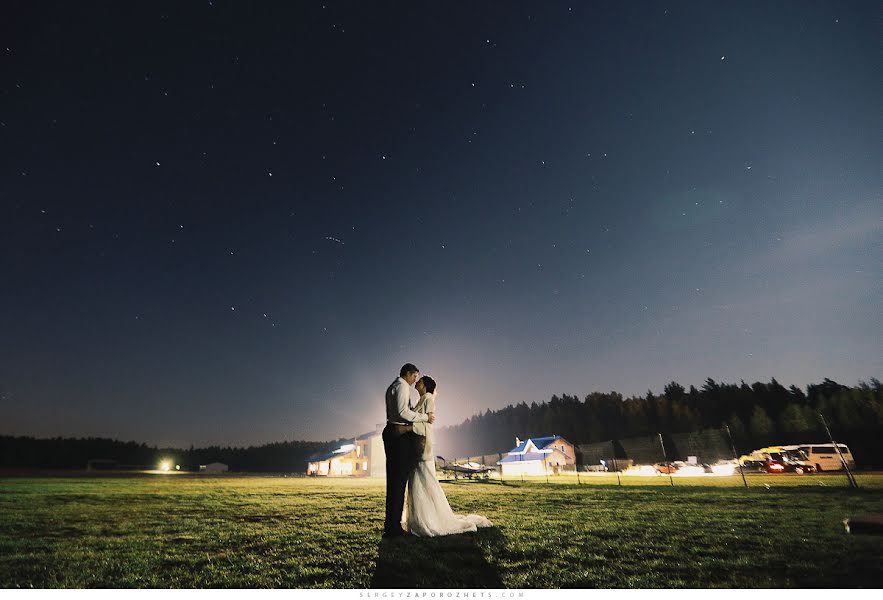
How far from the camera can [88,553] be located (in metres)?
4.75

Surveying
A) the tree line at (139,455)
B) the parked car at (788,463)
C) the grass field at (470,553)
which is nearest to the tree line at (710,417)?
the parked car at (788,463)

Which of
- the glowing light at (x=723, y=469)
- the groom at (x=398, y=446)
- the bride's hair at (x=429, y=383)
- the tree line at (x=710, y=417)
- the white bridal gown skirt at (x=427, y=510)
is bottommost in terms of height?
the glowing light at (x=723, y=469)

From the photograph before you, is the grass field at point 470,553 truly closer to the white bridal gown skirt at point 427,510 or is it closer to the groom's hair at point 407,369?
the white bridal gown skirt at point 427,510

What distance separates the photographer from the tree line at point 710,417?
38.3m

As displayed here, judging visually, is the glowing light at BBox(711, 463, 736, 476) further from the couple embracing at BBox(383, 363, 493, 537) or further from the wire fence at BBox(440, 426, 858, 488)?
the couple embracing at BBox(383, 363, 493, 537)

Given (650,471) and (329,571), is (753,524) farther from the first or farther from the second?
(650,471)

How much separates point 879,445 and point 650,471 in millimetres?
16229

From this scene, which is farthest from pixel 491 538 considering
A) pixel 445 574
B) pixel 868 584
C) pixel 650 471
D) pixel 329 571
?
pixel 650 471

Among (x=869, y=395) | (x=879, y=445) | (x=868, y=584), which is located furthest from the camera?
(x=869, y=395)

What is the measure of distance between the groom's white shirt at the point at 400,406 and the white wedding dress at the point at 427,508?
215mm

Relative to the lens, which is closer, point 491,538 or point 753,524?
point 491,538

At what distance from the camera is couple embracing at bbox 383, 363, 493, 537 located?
5324 millimetres

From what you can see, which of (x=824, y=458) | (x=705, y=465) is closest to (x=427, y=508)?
(x=705, y=465)

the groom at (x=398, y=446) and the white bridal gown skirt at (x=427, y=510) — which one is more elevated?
the groom at (x=398, y=446)
